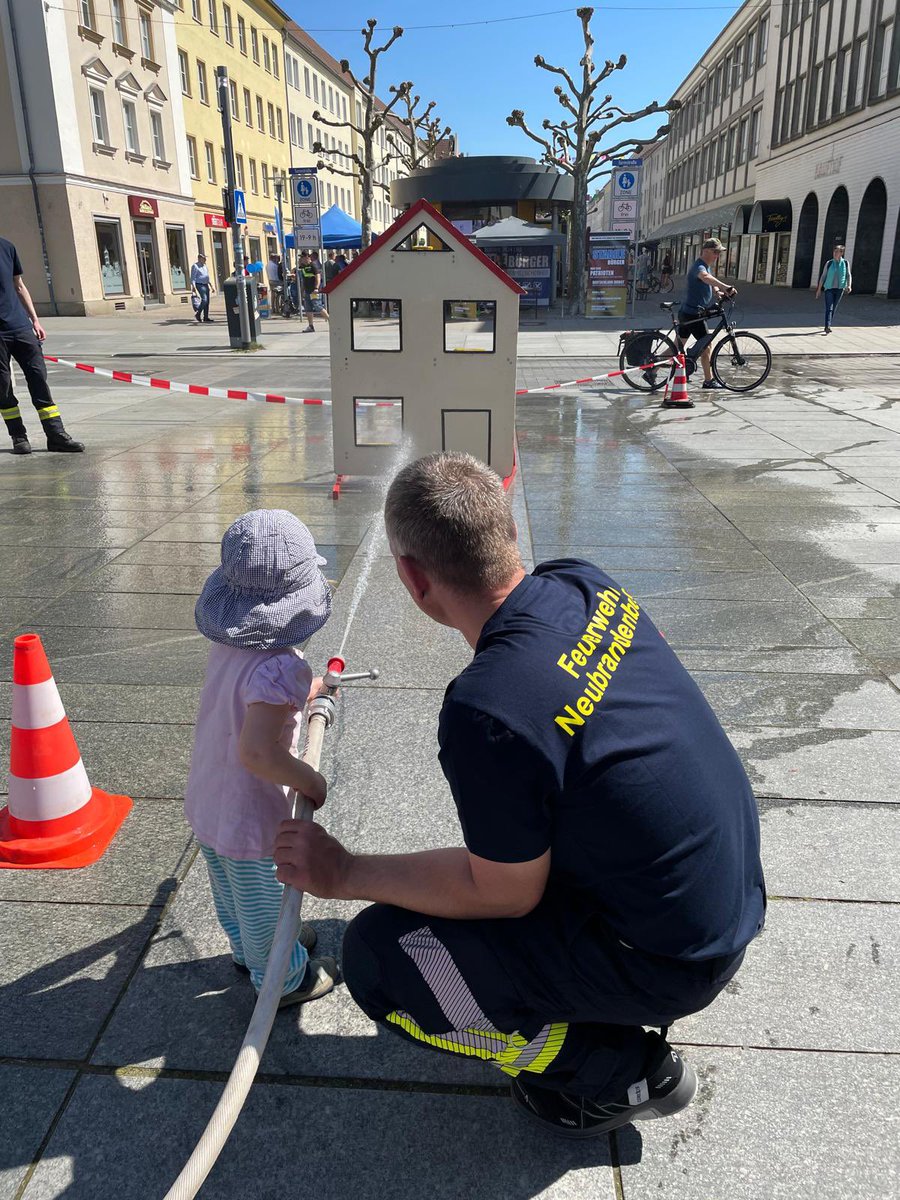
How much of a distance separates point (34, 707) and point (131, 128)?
125 feet

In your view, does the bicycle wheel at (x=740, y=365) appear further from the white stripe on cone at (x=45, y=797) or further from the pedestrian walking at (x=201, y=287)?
the pedestrian walking at (x=201, y=287)

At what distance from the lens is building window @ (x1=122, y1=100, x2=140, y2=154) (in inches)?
1332

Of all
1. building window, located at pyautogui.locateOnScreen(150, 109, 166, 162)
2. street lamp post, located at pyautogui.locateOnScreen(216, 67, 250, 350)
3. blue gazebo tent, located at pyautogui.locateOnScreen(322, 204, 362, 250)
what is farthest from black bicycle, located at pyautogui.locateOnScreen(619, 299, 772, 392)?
building window, located at pyautogui.locateOnScreen(150, 109, 166, 162)

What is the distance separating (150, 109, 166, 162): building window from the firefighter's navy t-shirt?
4031cm

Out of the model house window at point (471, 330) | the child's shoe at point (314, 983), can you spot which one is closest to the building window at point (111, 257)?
the model house window at point (471, 330)

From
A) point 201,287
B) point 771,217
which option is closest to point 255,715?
point 201,287

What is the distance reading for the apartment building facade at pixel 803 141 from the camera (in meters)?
32.9

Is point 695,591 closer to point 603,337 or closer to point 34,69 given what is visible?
point 603,337

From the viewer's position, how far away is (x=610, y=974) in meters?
1.70

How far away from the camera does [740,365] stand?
528 inches

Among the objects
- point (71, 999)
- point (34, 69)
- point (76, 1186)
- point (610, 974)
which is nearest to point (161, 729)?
point (71, 999)

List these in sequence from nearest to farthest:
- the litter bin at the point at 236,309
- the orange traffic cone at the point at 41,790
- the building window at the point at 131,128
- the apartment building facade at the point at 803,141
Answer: the orange traffic cone at the point at 41,790 < the litter bin at the point at 236,309 < the apartment building facade at the point at 803,141 < the building window at the point at 131,128

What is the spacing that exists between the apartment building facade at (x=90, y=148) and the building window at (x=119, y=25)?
0.19 ft

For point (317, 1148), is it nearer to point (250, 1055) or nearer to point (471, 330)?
point (250, 1055)
